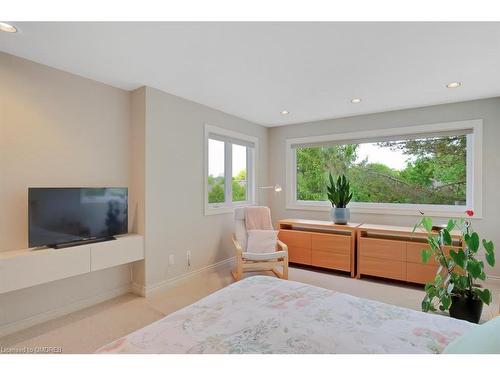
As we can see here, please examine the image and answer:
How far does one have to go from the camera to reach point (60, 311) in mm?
2490

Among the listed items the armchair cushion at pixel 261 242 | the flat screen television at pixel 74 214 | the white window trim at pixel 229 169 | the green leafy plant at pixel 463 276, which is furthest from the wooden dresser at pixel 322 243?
the flat screen television at pixel 74 214

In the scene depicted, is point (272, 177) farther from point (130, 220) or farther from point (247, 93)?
point (130, 220)

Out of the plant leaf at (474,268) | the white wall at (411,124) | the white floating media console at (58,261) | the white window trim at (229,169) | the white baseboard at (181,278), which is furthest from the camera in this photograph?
the white window trim at (229,169)

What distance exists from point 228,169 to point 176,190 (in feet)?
3.72

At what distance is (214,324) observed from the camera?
123cm

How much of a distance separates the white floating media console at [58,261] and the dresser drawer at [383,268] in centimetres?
285

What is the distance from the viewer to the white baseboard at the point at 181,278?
2.96m

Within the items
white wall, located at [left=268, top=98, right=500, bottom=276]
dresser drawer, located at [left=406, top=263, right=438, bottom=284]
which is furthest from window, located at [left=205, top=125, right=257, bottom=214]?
dresser drawer, located at [left=406, top=263, right=438, bottom=284]

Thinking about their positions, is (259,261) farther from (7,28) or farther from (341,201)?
(7,28)

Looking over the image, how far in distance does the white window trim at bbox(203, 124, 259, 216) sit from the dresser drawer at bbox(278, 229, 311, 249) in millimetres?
867

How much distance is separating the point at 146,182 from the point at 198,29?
171 centimetres

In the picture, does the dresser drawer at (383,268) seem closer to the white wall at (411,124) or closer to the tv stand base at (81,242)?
the white wall at (411,124)
